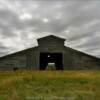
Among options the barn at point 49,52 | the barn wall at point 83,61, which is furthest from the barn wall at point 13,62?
the barn wall at point 83,61

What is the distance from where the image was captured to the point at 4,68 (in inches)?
1267

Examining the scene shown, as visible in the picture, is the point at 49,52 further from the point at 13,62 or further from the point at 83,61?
the point at 13,62

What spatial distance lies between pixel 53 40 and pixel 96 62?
27.9ft

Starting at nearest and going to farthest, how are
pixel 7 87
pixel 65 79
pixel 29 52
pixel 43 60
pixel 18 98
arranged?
1. pixel 18 98
2. pixel 7 87
3. pixel 65 79
4. pixel 29 52
5. pixel 43 60

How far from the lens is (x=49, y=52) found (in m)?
32.7

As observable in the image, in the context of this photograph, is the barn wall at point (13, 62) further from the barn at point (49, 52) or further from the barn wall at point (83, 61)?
the barn wall at point (83, 61)

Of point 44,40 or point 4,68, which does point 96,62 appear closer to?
point 44,40

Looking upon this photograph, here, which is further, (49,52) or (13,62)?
(49,52)

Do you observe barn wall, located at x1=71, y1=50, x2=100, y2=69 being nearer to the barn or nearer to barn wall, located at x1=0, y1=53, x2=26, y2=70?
the barn

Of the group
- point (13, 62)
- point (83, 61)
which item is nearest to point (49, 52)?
point (83, 61)

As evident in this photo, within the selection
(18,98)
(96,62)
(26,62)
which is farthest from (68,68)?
(18,98)

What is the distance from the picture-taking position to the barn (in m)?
32.1

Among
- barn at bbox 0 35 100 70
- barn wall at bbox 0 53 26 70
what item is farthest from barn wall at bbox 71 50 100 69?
barn wall at bbox 0 53 26 70

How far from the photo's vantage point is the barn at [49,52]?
105 feet
